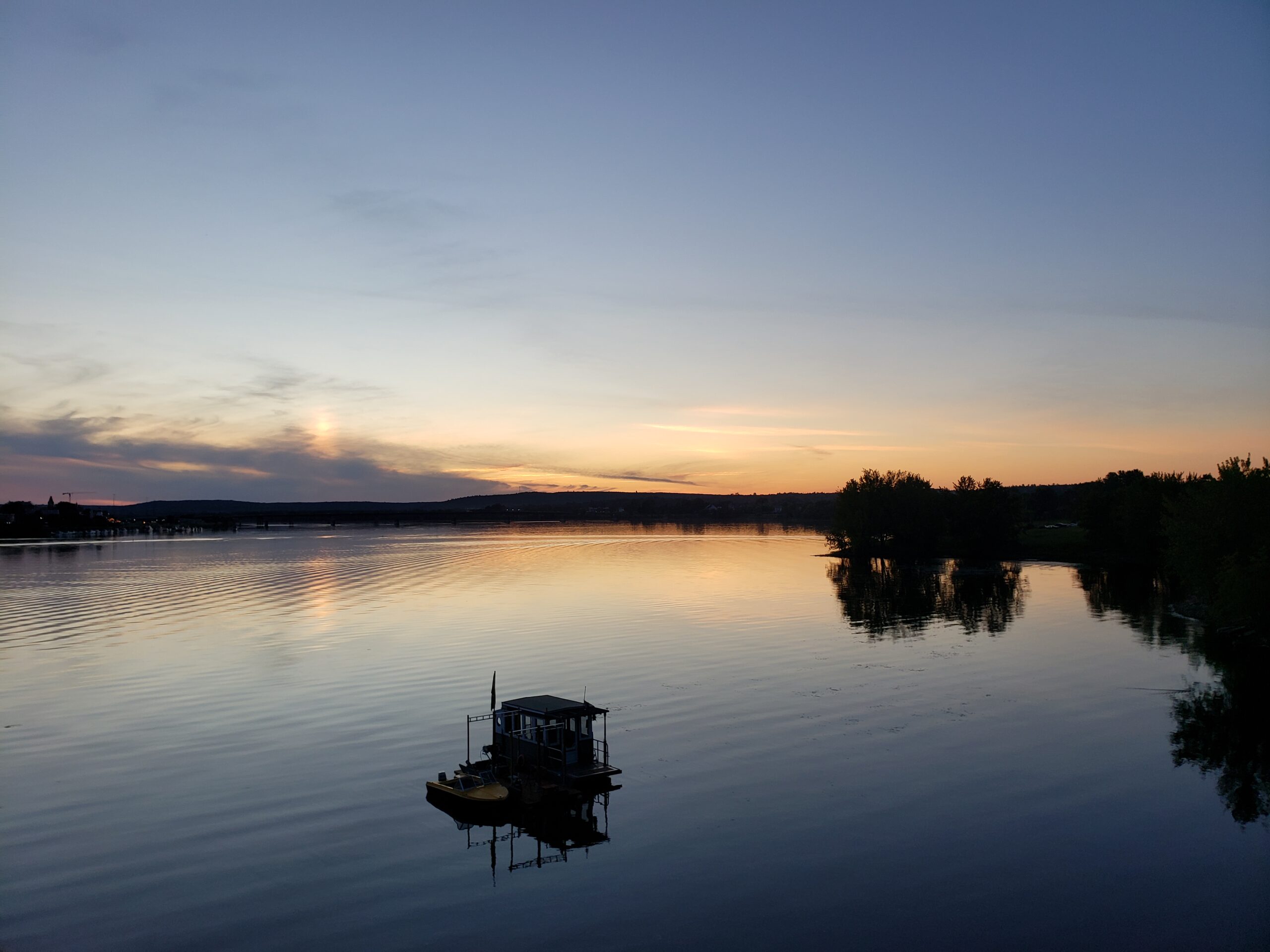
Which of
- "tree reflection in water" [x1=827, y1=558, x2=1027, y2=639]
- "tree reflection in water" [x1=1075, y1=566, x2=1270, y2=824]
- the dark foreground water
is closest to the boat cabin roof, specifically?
the dark foreground water

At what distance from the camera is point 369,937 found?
25641 millimetres

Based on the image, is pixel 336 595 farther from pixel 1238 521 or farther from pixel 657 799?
pixel 1238 521

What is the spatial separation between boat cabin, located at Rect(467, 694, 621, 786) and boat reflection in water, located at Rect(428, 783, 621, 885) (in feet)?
3.71

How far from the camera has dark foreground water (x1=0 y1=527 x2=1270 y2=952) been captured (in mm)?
26688

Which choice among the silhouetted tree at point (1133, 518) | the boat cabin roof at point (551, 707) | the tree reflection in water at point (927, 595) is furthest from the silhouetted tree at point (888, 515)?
the boat cabin roof at point (551, 707)

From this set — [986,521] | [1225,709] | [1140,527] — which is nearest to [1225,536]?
Result: [1225,709]

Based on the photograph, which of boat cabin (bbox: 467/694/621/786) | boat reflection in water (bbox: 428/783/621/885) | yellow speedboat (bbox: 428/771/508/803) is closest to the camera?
boat reflection in water (bbox: 428/783/621/885)

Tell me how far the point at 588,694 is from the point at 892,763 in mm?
20931

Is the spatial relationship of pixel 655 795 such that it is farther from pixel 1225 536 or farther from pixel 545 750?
pixel 1225 536

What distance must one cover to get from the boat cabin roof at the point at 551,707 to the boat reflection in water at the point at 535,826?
11.2ft

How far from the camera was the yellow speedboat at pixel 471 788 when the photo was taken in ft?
116

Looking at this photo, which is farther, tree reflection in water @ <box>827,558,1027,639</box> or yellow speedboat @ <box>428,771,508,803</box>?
Answer: tree reflection in water @ <box>827,558,1027,639</box>

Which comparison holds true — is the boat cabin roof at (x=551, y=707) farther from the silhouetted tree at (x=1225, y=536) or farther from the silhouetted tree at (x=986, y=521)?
the silhouetted tree at (x=986, y=521)

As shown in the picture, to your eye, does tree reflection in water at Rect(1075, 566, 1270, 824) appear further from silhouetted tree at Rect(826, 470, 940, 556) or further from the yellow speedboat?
silhouetted tree at Rect(826, 470, 940, 556)
